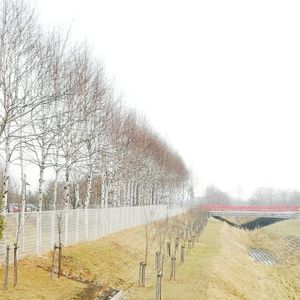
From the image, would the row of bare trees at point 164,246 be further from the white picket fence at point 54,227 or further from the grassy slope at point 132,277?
the white picket fence at point 54,227

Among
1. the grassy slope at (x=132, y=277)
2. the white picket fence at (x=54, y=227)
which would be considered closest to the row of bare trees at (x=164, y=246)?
the grassy slope at (x=132, y=277)

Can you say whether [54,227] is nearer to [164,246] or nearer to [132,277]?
[132,277]

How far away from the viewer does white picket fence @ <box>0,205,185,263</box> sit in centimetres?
1655

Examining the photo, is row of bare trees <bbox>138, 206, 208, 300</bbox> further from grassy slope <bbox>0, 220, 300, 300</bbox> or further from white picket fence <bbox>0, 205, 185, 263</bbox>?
white picket fence <bbox>0, 205, 185, 263</bbox>

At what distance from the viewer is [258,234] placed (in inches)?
2559

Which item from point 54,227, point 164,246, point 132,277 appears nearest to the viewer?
point 132,277

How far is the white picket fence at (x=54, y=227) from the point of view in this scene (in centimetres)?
1655

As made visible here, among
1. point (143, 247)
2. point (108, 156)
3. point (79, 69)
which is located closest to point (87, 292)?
point (79, 69)

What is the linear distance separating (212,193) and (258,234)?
12594cm

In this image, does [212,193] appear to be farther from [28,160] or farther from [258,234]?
[28,160]

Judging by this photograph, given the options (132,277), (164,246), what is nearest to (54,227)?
(132,277)

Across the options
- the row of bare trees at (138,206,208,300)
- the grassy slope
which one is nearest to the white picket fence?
the grassy slope

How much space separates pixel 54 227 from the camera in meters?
20.3

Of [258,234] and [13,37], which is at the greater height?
[13,37]
